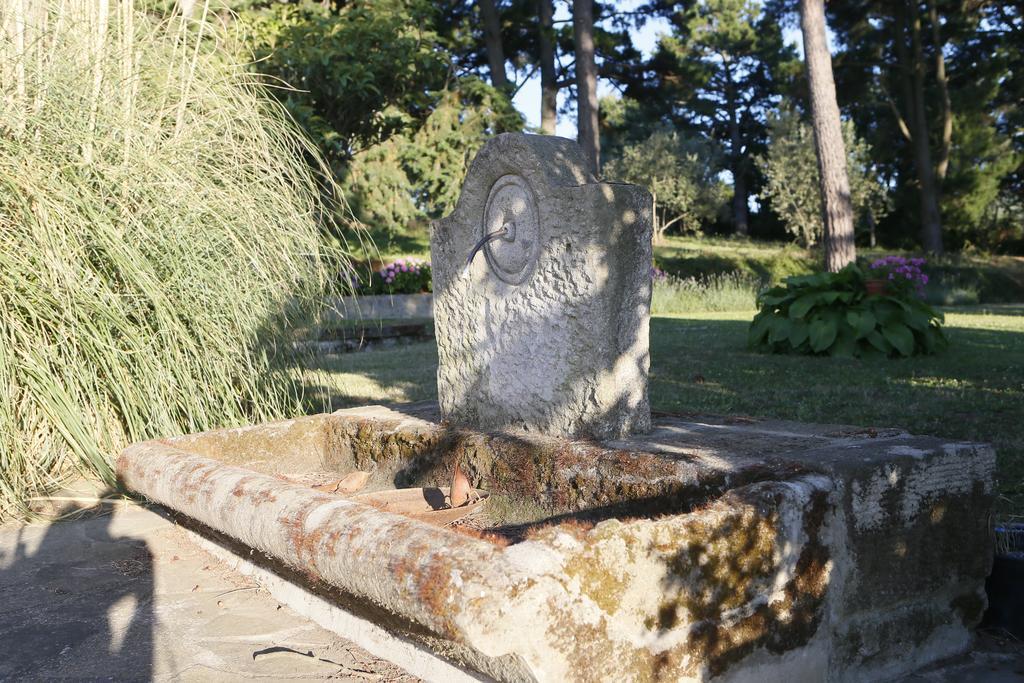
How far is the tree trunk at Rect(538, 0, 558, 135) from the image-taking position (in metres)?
17.2

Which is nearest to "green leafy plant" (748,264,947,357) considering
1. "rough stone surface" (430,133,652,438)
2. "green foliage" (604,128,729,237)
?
"rough stone surface" (430,133,652,438)

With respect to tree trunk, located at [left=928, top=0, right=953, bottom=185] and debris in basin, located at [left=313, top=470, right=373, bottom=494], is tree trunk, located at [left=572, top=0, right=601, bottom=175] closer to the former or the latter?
debris in basin, located at [left=313, top=470, right=373, bottom=494]

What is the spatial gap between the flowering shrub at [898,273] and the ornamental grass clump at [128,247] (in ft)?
19.0

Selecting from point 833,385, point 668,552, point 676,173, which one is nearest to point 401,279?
point 833,385

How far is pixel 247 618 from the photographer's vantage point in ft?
8.71

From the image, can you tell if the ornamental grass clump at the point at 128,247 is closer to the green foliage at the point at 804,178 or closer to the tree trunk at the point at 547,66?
the tree trunk at the point at 547,66

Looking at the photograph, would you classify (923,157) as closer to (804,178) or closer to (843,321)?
(804,178)

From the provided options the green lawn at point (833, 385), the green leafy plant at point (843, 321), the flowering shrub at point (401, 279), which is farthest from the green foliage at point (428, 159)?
the green leafy plant at point (843, 321)

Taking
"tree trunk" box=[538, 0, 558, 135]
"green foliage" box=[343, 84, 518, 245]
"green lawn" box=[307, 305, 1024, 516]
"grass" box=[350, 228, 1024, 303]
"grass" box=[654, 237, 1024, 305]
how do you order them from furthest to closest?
"grass" box=[654, 237, 1024, 305]
"grass" box=[350, 228, 1024, 303]
"tree trunk" box=[538, 0, 558, 135]
"green foliage" box=[343, 84, 518, 245]
"green lawn" box=[307, 305, 1024, 516]

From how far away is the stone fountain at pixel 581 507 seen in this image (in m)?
1.75

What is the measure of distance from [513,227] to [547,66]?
1603 cm

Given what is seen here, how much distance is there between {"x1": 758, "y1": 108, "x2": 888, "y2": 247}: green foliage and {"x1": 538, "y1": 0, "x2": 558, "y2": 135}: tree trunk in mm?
12303

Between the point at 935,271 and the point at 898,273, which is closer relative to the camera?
the point at 898,273

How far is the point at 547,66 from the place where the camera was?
59.7 ft
